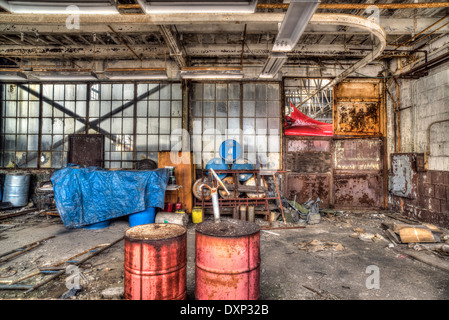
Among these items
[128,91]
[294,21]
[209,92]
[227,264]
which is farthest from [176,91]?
[227,264]

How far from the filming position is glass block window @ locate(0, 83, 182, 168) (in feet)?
25.2

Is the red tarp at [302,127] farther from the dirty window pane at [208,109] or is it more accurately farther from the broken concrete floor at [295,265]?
the broken concrete floor at [295,265]

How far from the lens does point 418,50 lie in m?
6.13

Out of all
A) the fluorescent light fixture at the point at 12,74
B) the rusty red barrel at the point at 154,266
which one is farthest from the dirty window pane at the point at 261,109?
the fluorescent light fixture at the point at 12,74

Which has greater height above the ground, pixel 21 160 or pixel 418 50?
pixel 418 50

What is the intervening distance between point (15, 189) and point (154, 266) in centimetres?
753

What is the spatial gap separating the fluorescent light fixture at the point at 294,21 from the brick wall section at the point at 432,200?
4.90m

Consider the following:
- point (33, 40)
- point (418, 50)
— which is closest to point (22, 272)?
point (33, 40)

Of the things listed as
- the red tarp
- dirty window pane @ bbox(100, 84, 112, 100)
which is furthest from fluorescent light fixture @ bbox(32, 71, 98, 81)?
the red tarp

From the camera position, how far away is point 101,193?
5.61m

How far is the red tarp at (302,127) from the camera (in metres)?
7.67
